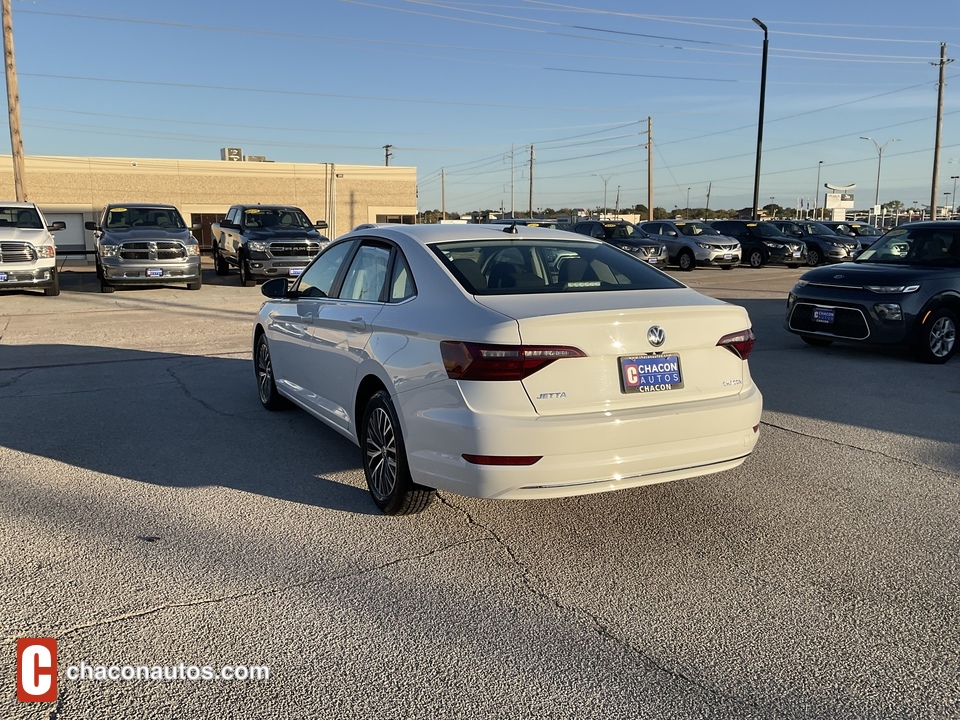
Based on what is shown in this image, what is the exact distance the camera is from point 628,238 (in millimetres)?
26016

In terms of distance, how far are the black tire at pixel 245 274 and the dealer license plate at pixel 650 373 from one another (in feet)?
55.3

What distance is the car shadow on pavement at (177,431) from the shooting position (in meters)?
5.23

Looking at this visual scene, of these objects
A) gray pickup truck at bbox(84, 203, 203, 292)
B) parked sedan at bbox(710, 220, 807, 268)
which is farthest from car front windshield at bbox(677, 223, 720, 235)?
gray pickup truck at bbox(84, 203, 203, 292)

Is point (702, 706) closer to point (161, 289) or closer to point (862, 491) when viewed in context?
point (862, 491)

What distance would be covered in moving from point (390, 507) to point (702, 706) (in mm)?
2134

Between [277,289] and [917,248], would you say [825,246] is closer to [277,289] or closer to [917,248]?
[917,248]

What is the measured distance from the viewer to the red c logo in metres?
2.86

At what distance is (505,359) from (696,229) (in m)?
25.5

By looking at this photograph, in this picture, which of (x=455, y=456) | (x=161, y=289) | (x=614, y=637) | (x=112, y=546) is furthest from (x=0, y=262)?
(x=614, y=637)

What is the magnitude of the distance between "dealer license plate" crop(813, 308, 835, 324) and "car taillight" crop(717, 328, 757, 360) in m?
6.16

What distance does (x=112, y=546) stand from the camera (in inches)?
162

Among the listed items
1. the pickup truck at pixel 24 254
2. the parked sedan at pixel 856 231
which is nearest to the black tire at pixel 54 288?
the pickup truck at pixel 24 254

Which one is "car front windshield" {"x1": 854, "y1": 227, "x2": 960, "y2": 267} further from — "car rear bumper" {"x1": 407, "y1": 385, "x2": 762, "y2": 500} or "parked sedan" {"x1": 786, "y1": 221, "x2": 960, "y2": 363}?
"car rear bumper" {"x1": 407, "y1": 385, "x2": 762, "y2": 500}

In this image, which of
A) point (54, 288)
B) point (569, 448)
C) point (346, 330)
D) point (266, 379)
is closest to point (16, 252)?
point (54, 288)
